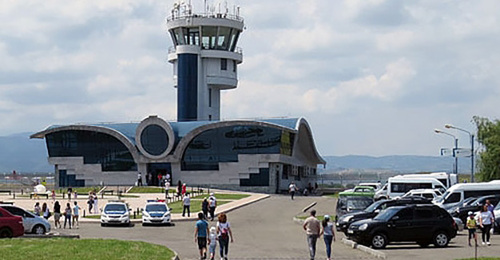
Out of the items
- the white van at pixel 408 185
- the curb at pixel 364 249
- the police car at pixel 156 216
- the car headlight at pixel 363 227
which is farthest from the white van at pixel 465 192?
the car headlight at pixel 363 227

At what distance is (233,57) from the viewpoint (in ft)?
349

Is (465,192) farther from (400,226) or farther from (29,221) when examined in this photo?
(29,221)

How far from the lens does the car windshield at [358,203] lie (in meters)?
41.2

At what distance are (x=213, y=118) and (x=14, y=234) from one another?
7599 cm

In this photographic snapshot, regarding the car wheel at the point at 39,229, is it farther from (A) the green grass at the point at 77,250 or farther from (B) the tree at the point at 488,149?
(B) the tree at the point at 488,149

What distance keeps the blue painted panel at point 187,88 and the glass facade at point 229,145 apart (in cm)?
1294

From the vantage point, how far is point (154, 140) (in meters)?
93.3

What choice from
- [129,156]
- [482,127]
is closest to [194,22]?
[129,156]

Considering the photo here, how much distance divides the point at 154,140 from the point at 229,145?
8627 mm

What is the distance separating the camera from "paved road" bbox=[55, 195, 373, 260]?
95.0 feet

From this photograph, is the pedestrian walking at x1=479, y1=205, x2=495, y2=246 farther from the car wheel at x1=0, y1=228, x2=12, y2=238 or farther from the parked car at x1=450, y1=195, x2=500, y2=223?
the car wheel at x1=0, y1=228, x2=12, y2=238

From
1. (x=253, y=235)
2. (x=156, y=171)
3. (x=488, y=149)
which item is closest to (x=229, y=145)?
(x=156, y=171)

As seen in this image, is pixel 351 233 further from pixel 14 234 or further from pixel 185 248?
pixel 14 234

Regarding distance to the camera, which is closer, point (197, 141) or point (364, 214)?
point (364, 214)
